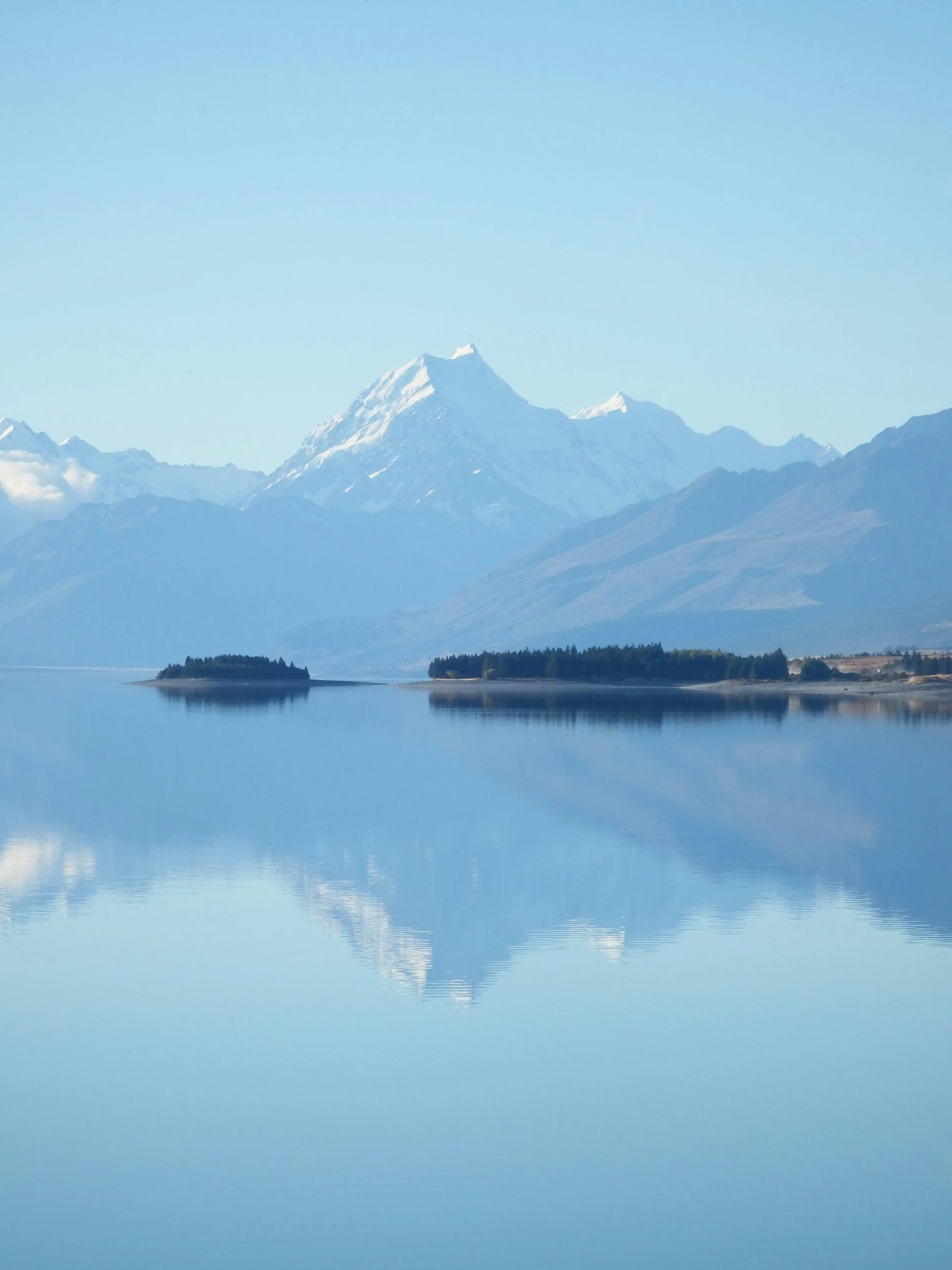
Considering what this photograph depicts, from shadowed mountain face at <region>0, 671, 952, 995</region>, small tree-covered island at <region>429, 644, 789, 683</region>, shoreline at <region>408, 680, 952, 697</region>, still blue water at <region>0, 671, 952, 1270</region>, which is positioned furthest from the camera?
small tree-covered island at <region>429, 644, 789, 683</region>

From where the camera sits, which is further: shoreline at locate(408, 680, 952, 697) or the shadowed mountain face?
shoreline at locate(408, 680, 952, 697)

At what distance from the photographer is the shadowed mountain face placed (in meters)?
38.8

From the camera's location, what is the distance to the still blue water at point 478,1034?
20359 mm

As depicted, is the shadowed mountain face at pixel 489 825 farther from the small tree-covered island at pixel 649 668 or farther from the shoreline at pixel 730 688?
the small tree-covered island at pixel 649 668

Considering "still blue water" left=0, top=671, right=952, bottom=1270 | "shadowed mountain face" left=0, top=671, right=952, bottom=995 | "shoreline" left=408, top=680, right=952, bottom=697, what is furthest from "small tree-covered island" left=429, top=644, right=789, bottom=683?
"still blue water" left=0, top=671, right=952, bottom=1270

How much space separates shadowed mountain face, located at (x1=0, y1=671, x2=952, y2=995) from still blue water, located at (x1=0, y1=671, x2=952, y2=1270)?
236mm

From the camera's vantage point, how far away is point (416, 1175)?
2156 centimetres

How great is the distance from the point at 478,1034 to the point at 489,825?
27396 millimetres

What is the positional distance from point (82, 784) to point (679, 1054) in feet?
160

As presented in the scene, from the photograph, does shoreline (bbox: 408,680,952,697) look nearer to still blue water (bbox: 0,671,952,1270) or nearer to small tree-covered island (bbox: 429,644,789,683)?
small tree-covered island (bbox: 429,644,789,683)

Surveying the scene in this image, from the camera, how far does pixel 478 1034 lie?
27.8 metres

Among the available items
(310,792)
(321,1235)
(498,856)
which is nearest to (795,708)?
(310,792)

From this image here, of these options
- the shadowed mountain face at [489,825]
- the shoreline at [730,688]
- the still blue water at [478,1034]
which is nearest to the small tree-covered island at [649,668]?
the shoreline at [730,688]

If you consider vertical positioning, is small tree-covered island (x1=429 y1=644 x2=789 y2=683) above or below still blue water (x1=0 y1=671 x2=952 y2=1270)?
above
